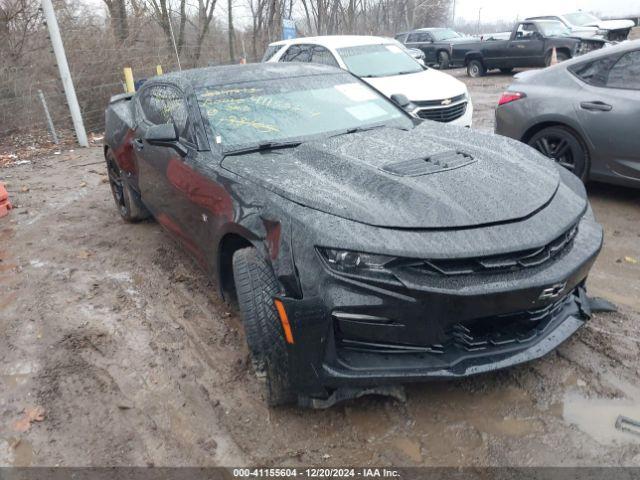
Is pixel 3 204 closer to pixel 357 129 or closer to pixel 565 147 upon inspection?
pixel 357 129

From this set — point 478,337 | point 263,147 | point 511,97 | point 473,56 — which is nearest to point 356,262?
point 478,337

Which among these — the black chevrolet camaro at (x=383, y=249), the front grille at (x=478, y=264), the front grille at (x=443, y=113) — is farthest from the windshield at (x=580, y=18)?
the front grille at (x=478, y=264)

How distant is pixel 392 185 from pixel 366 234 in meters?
0.45

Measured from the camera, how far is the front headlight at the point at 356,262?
222 centimetres

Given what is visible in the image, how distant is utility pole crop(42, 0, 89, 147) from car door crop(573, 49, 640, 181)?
27.7 feet

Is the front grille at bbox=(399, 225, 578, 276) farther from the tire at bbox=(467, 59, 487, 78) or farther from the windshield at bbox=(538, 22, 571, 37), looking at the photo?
the tire at bbox=(467, 59, 487, 78)

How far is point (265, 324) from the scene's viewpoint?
7.99 ft

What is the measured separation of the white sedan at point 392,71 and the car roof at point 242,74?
291cm

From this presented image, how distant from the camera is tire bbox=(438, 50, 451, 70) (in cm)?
2008

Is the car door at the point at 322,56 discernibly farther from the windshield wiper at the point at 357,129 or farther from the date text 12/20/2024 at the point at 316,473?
the date text 12/20/2024 at the point at 316,473

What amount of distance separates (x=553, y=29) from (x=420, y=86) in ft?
33.4

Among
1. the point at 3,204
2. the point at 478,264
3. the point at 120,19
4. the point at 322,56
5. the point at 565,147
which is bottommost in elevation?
the point at 3,204

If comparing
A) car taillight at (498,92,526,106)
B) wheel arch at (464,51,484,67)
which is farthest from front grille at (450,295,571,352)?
wheel arch at (464,51,484,67)

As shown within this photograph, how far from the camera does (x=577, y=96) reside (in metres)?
4.89
